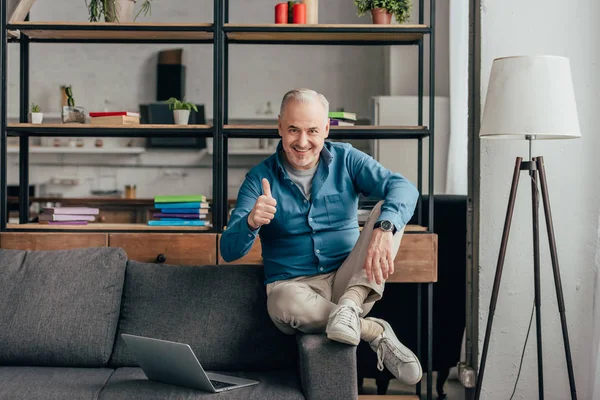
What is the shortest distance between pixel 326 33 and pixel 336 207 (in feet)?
3.39

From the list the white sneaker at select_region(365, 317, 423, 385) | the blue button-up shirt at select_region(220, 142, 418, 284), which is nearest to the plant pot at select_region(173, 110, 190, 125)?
the blue button-up shirt at select_region(220, 142, 418, 284)

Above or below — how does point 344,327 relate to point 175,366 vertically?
above

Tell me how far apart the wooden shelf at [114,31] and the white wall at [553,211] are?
134 cm

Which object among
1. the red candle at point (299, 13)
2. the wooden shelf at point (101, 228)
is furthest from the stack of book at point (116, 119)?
the red candle at point (299, 13)

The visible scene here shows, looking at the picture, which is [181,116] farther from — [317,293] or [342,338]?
[342,338]

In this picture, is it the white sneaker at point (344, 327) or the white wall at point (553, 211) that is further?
the white wall at point (553, 211)

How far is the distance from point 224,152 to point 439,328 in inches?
56.6

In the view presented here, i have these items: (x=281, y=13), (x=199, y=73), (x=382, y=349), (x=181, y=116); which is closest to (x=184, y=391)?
(x=382, y=349)

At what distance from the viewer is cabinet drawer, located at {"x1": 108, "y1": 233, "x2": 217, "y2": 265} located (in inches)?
133

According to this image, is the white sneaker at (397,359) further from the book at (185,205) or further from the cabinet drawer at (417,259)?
the book at (185,205)

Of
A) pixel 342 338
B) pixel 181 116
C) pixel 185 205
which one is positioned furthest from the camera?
pixel 181 116

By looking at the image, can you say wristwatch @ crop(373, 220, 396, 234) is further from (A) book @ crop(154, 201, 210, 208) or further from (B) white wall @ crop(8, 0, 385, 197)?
(B) white wall @ crop(8, 0, 385, 197)

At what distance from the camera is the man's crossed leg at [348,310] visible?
2.45 metres

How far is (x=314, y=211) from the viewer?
288 centimetres
